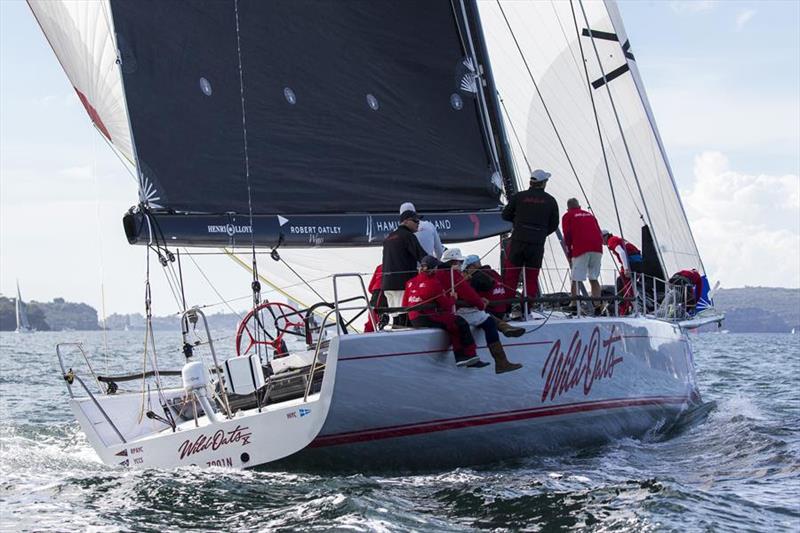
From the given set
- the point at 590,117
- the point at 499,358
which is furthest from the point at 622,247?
the point at 499,358

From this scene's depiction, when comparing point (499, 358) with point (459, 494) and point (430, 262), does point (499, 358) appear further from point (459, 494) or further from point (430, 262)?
Result: point (459, 494)

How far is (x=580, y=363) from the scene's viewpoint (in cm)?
902

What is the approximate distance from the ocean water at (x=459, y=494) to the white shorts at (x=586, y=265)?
1533 millimetres

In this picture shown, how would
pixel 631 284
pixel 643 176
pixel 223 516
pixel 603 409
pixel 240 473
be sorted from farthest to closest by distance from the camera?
pixel 643 176 < pixel 631 284 < pixel 603 409 < pixel 240 473 < pixel 223 516

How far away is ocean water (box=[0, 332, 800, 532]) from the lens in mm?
6480

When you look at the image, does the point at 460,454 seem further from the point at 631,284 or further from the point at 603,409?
the point at 631,284

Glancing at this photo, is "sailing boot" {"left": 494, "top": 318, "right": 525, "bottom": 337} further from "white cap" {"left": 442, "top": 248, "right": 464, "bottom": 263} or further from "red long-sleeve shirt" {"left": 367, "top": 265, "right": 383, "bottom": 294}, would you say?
"red long-sleeve shirt" {"left": 367, "top": 265, "right": 383, "bottom": 294}

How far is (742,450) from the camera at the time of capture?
31.1 ft

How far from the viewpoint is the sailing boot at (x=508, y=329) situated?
8266mm

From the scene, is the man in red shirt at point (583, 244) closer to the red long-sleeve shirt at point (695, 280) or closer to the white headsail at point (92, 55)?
the red long-sleeve shirt at point (695, 280)

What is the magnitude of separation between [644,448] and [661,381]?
3.59 feet

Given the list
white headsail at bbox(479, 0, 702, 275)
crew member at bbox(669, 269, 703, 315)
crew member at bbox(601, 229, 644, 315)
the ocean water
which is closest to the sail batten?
crew member at bbox(601, 229, 644, 315)

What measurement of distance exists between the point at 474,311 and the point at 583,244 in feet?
7.21

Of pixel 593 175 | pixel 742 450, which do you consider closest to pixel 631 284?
pixel 742 450
